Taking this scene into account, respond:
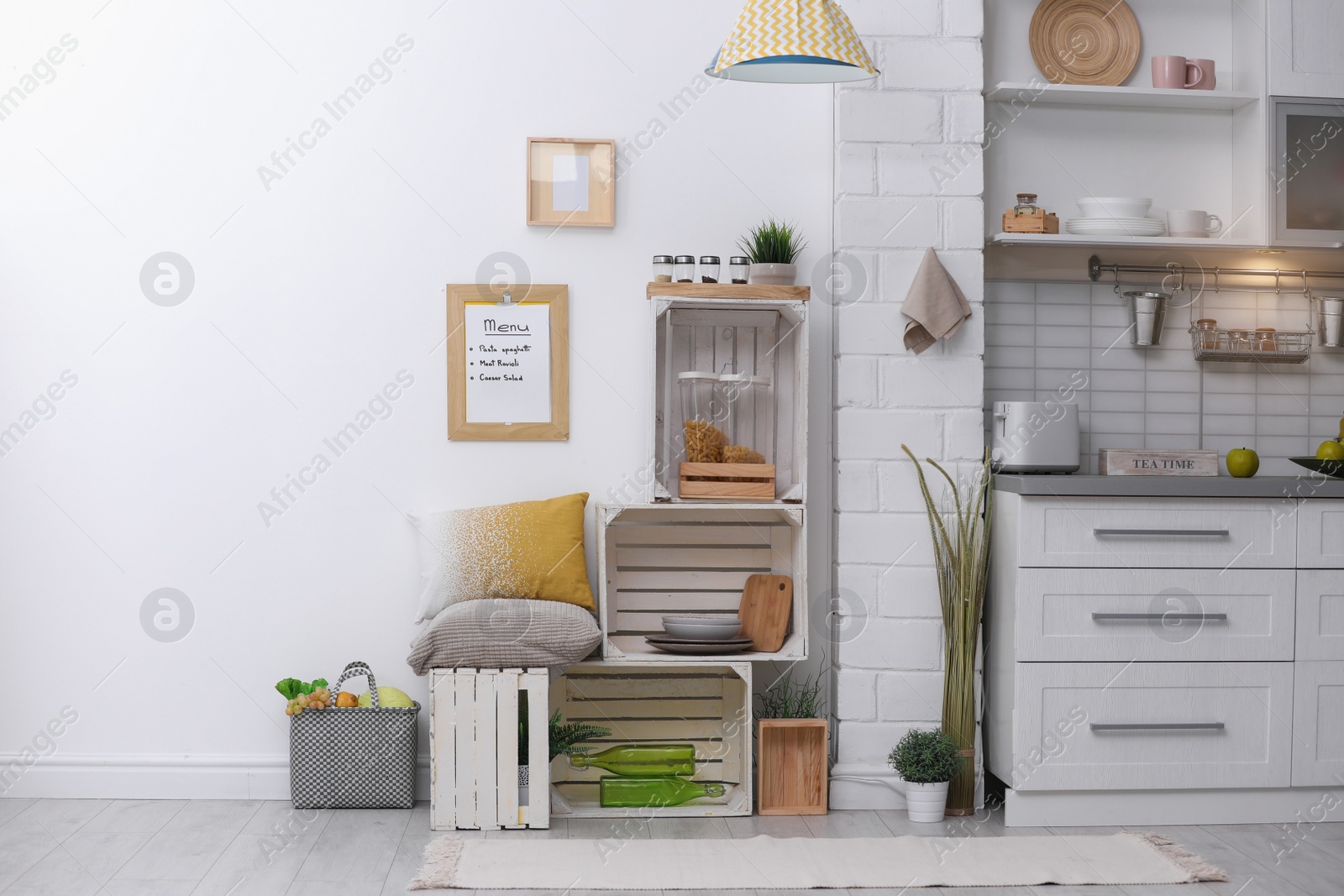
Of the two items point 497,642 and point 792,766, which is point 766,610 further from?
point 497,642

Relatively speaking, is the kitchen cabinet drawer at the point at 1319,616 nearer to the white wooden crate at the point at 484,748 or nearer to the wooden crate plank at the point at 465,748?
the white wooden crate at the point at 484,748

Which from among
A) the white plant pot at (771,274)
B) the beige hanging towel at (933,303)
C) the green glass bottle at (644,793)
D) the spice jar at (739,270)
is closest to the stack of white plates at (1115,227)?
the beige hanging towel at (933,303)

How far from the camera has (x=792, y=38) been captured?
7.39 ft

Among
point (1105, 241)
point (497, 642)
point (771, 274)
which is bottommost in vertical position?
point (497, 642)

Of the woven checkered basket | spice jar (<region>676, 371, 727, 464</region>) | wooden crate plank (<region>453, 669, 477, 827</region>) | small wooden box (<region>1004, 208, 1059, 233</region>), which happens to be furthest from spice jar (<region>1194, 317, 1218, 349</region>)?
the woven checkered basket

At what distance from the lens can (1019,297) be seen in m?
3.40

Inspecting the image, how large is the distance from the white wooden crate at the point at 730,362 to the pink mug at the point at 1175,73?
1.34m

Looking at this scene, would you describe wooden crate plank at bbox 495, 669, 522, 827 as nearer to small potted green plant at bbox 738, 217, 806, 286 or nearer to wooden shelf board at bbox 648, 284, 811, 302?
wooden shelf board at bbox 648, 284, 811, 302

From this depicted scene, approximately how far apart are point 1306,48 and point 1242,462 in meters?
1.27

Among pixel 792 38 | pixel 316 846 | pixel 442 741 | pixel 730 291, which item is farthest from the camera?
pixel 730 291

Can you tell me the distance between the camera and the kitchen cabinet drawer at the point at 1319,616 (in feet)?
9.57

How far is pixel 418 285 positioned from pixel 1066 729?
6.95 ft

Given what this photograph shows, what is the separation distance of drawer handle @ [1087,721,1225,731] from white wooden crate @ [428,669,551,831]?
1.42m

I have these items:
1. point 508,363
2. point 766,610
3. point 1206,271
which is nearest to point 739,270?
point 508,363
